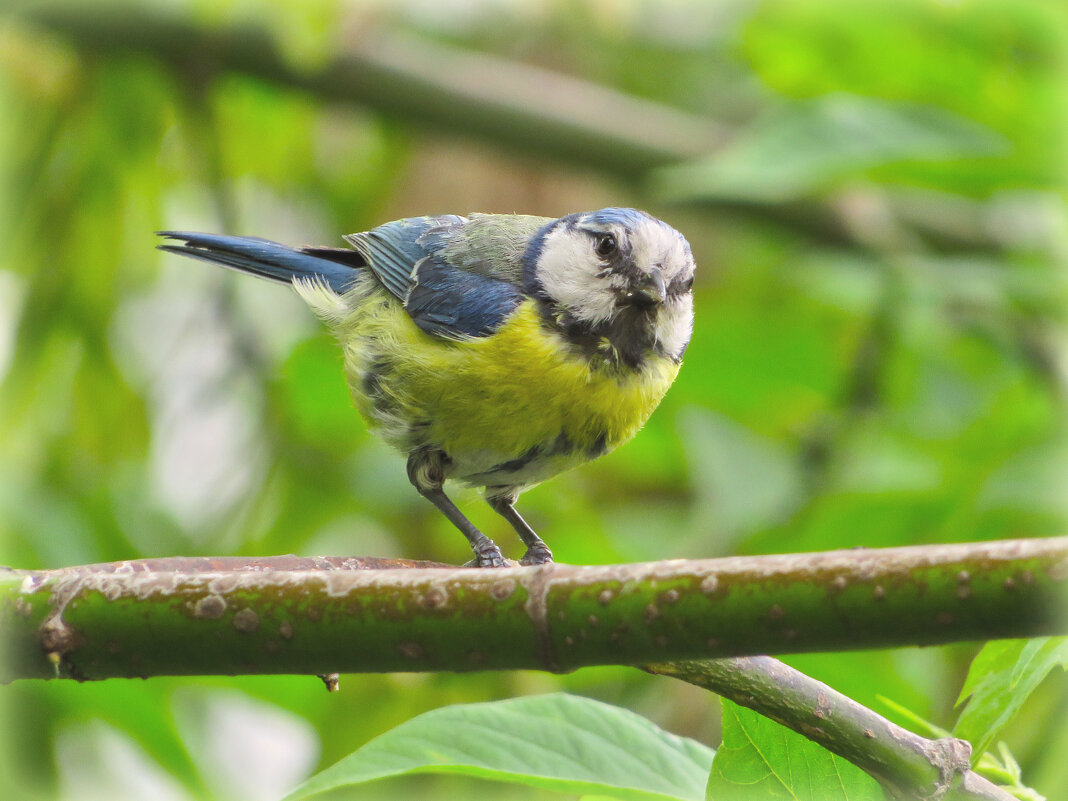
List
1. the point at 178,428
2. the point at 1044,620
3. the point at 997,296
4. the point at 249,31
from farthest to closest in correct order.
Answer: the point at 178,428 → the point at 249,31 → the point at 997,296 → the point at 1044,620

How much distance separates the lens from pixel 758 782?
47.9 inches

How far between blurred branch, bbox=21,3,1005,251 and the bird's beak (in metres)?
1.33

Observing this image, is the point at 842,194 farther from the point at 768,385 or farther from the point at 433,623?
the point at 433,623

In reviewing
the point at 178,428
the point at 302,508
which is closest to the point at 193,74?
the point at 178,428

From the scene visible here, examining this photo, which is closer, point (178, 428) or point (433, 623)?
point (433, 623)

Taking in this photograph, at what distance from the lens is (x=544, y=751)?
1.37 meters

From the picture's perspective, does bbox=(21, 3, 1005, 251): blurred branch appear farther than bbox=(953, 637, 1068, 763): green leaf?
Yes

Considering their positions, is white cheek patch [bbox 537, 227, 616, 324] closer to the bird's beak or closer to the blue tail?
the bird's beak

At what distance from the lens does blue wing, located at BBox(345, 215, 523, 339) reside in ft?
8.05

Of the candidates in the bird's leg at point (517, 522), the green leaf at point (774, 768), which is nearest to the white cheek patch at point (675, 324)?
the bird's leg at point (517, 522)

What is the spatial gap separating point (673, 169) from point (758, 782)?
104 inches

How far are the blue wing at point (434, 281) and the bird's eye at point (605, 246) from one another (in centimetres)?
20

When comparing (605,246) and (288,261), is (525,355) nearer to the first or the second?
(605,246)

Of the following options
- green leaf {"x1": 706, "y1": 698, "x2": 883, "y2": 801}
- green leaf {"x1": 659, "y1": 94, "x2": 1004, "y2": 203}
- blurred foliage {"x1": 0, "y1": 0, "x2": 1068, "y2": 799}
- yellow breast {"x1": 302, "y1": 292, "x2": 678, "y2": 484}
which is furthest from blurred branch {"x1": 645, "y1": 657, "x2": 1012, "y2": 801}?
green leaf {"x1": 659, "y1": 94, "x2": 1004, "y2": 203}
